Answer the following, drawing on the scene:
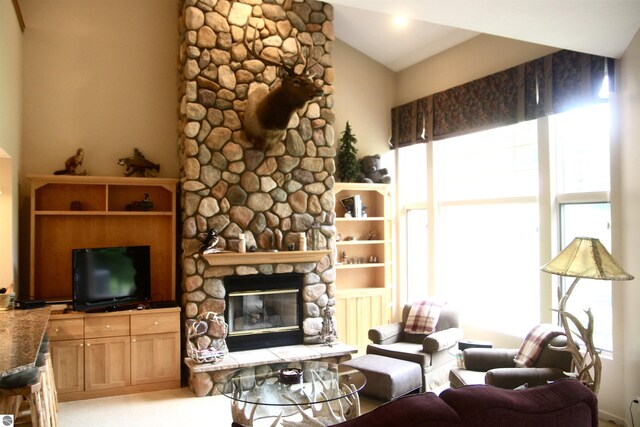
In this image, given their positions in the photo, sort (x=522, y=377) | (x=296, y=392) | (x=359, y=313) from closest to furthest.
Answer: (x=296, y=392)
(x=522, y=377)
(x=359, y=313)

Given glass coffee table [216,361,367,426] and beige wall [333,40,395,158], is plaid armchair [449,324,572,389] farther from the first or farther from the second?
beige wall [333,40,395,158]

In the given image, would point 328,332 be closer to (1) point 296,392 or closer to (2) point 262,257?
(2) point 262,257

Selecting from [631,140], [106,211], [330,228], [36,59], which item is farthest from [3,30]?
[631,140]

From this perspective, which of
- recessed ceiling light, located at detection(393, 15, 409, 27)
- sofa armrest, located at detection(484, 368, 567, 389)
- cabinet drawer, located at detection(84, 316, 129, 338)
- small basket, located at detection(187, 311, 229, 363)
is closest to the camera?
sofa armrest, located at detection(484, 368, 567, 389)

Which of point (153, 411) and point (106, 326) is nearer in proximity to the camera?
point (153, 411)

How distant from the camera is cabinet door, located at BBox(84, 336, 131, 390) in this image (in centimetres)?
497

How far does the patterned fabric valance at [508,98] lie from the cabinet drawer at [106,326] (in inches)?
164

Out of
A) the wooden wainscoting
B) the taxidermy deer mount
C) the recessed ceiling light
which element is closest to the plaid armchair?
the wooden wainscoting

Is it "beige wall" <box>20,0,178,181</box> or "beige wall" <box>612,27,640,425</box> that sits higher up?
"beige wall" <box>20,0,178,181</box>

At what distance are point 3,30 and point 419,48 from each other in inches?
179

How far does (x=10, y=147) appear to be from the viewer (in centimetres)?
461

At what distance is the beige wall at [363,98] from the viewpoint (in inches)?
270

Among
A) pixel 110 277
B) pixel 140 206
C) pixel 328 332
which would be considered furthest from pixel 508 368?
pixel 140 206

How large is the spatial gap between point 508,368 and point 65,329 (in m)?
4.08
